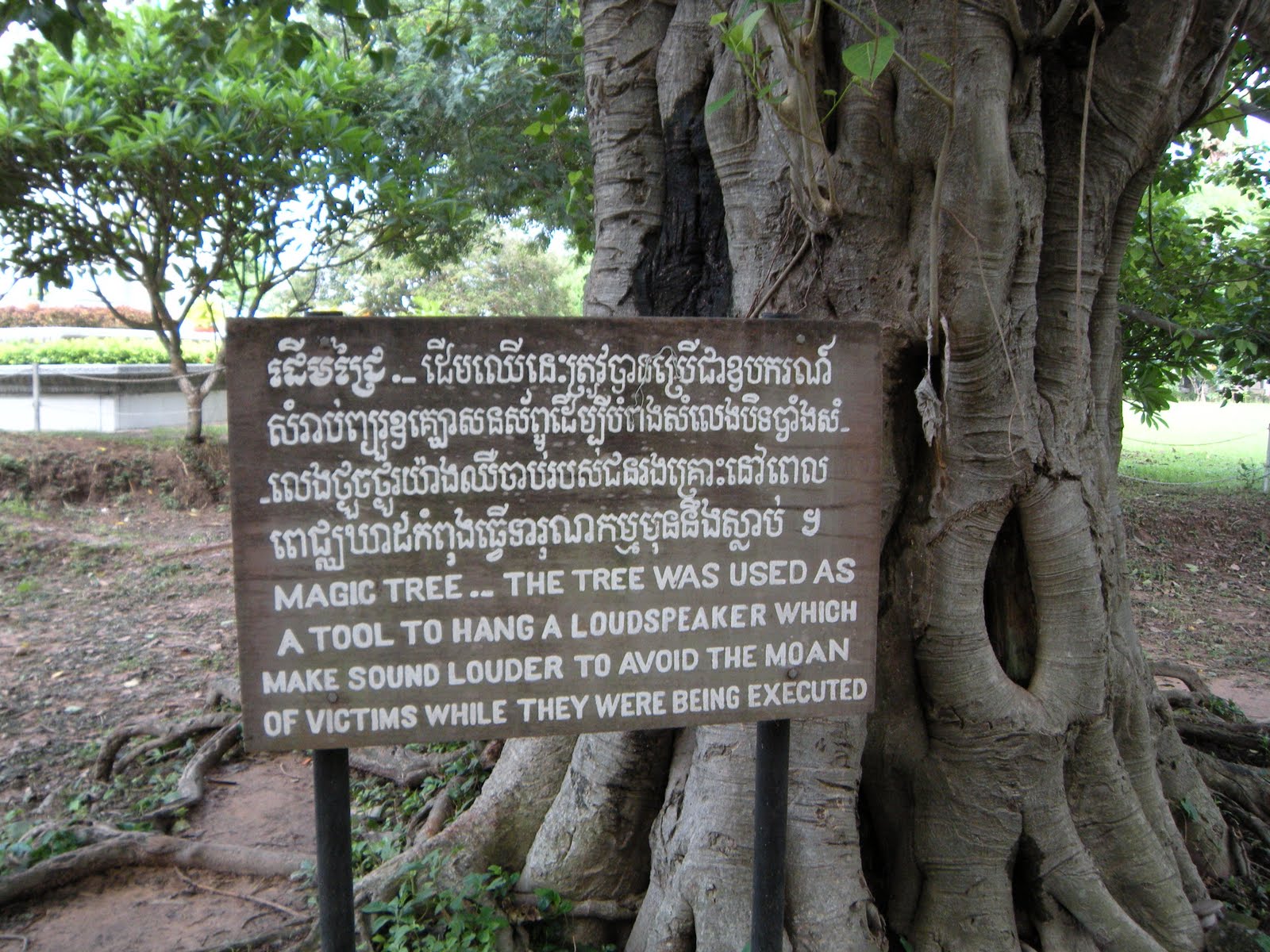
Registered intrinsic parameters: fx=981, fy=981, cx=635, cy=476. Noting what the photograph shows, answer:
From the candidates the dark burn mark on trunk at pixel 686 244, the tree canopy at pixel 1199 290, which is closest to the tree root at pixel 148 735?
the dark burn mark on trunk at pixel 686 244

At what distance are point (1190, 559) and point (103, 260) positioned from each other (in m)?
11.3

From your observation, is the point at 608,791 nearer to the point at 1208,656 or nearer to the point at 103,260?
the point at 1208,656

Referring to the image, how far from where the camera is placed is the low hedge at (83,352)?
49.4 feet

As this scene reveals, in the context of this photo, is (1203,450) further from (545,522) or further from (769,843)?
(545,522)

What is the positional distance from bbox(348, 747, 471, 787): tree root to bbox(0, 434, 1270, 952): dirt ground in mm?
278

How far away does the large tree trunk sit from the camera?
2557 mm

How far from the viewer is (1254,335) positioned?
813 centimetres

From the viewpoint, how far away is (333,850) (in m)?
1.98

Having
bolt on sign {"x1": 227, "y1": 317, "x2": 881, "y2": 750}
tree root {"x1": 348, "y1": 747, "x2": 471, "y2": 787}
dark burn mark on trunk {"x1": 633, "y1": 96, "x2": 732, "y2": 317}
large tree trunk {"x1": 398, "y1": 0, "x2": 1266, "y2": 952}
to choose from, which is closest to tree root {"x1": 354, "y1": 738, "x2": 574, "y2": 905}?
large tree trunk {"x1": 398, "y1": 0, "x2": 1266, "y2": 952}

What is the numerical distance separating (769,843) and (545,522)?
2.87ft

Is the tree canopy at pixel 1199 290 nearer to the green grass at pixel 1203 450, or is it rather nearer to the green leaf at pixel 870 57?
the green grass at pixel 1203 450

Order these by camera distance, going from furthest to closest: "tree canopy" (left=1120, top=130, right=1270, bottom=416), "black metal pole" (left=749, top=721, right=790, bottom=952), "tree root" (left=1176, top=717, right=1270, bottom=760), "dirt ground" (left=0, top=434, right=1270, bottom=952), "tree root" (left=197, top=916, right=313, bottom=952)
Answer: "tree canopy" (left=1120, top=130, right=1270, bottom=416), "tree root" (left=1176, top=717, right=1270, bottom=760), "dirt ground" (left=0, top=434, right=1270, bottom=952), "tree root" (left=197, top=916, right=313, bottom=952), "black metal pole" (left=749, top=721, right=790, bottom=952)

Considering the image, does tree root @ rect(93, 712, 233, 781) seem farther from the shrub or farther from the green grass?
the shrub

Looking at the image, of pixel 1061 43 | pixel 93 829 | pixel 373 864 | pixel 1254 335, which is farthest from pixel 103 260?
pixel 1254 335
